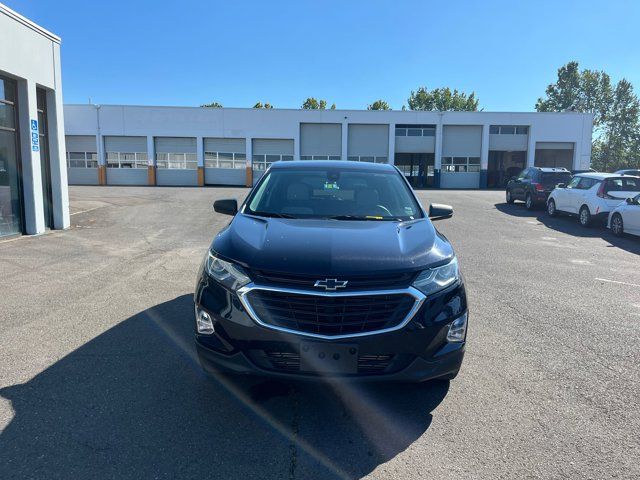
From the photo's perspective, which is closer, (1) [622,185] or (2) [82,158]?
(1) [622,185]

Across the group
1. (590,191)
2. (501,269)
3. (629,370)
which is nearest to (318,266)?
(629,370)

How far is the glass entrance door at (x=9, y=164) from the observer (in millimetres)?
11016

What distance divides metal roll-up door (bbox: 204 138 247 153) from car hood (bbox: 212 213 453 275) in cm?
3620

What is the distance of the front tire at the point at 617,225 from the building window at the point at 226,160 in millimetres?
29880

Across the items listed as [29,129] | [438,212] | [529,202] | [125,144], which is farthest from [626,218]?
[125,144]

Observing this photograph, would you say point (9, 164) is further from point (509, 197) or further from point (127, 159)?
point (127, 159)

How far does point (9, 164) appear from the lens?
1131 centimetres

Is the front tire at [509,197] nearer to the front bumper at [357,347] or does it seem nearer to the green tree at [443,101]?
the front bumper at [357,347]

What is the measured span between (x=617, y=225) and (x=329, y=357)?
41.4ft

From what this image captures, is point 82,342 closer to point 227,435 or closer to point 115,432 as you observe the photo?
point 115,432

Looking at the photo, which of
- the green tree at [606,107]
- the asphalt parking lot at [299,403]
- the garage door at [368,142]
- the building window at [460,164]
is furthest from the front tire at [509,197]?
the green tree at [606,107]

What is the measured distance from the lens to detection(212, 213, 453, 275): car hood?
314cm

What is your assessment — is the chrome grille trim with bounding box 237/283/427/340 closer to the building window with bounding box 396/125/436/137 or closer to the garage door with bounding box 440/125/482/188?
the building window with bounding box 396/125/436/137

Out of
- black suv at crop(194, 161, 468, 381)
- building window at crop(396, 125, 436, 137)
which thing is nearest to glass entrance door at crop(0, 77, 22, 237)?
black suv at crop(194, 161, 468, 381)
